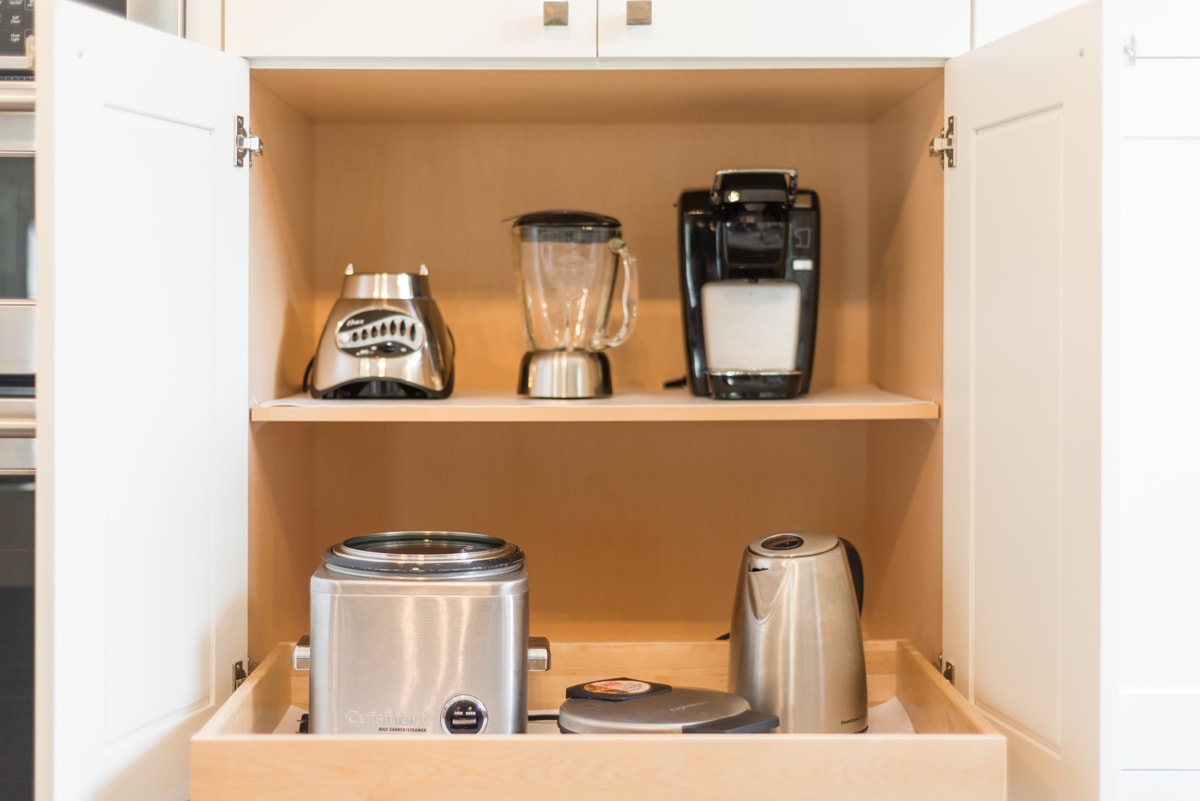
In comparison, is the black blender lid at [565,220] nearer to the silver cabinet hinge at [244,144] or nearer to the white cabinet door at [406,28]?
the white cabinet door at [406,28]

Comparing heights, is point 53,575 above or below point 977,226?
below

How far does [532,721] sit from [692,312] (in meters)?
0.58

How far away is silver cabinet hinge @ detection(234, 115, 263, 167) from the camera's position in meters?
1.25

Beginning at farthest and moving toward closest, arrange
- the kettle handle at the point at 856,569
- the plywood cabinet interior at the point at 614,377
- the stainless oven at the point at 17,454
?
the plywood cabinet interior at the point at 614,377 → the kettle handle at the point at 856,569 → the stainless oven at the point at 17,454

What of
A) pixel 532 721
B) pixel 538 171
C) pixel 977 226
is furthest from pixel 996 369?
pixel 538 171

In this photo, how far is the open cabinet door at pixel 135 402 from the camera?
97 centimetres

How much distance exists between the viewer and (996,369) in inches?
45.3

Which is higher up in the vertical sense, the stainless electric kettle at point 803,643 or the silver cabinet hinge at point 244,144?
the silver cabinet hinge at point 244,144

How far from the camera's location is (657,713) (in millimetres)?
1123

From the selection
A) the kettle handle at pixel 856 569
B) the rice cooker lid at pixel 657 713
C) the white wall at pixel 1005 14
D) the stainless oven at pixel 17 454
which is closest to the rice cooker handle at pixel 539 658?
the rice cooker lid at pixel 657 713

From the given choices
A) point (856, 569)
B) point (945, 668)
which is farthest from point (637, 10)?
point (945, 668)

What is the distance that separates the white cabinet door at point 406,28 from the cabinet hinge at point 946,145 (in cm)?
43

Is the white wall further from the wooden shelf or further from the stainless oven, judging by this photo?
the stainless oven
